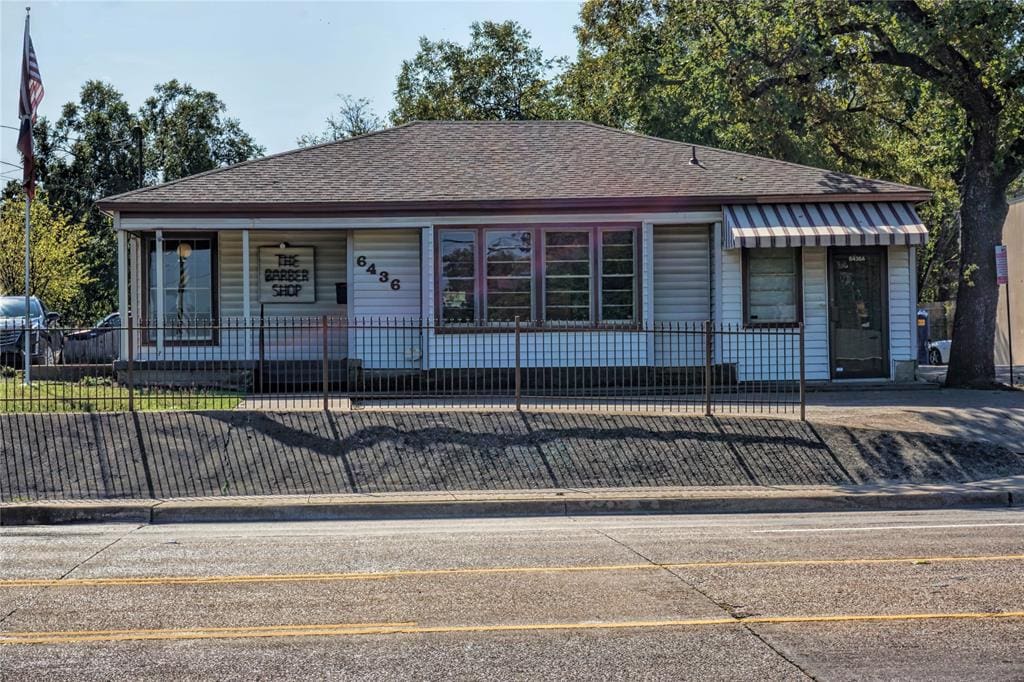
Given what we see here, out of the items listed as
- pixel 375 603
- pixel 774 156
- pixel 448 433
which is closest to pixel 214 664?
pixel 375 603

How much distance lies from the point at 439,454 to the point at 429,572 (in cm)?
520

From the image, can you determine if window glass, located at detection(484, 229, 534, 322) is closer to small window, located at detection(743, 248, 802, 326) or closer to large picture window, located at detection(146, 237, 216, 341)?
small window, located at detection(743, 248, 802, 326)

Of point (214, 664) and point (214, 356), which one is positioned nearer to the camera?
point (214, 664)

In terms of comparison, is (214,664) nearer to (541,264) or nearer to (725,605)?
(725,605)

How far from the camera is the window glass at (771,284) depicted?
19.9 meters

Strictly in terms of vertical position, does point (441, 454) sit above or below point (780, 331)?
below

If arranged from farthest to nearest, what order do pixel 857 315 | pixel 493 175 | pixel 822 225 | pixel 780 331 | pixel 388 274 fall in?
pixel 493 175, pixel 388 274, pixel 857 315, pixel 780 331, pixel 822 225

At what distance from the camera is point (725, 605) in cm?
708

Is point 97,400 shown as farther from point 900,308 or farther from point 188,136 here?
point 188,136

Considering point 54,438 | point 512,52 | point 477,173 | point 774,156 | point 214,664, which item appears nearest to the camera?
point 214,664

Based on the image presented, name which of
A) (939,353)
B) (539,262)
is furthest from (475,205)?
(939,353)

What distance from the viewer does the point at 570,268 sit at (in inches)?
786

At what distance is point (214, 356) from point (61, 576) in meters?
12.1

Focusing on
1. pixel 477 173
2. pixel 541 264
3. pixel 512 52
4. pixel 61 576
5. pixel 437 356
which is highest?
pixel 512 52
